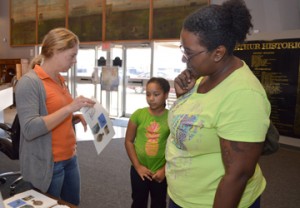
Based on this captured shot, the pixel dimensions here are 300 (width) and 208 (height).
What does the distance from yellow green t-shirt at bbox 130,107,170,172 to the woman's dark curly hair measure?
102 centimetres

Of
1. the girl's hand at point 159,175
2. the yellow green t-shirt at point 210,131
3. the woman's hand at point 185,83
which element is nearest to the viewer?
the yellow green t-shirt at point 210,131

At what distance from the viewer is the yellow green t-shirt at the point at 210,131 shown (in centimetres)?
92

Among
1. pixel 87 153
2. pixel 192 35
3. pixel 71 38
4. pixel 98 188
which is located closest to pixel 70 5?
pixel 87 153

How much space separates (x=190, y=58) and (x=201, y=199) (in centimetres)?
55

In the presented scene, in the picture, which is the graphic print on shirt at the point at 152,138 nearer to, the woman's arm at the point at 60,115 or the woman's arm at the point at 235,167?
the woman's arm at the point at 60,115

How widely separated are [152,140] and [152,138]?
0.5 inches

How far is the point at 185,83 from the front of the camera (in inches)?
51.6

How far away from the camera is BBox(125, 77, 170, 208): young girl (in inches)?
77.3

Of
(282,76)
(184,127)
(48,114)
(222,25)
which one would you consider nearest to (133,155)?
(48,114)

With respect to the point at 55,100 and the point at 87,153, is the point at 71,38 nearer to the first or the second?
the point at 55,100

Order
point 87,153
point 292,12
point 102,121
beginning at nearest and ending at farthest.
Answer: point 102,121, point 87,153, point 292,12

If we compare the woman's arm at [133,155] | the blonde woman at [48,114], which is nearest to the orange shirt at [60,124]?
the blonde woman at [48,114]

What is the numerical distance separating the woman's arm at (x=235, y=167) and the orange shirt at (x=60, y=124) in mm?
986

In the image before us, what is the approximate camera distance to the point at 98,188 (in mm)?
3398
